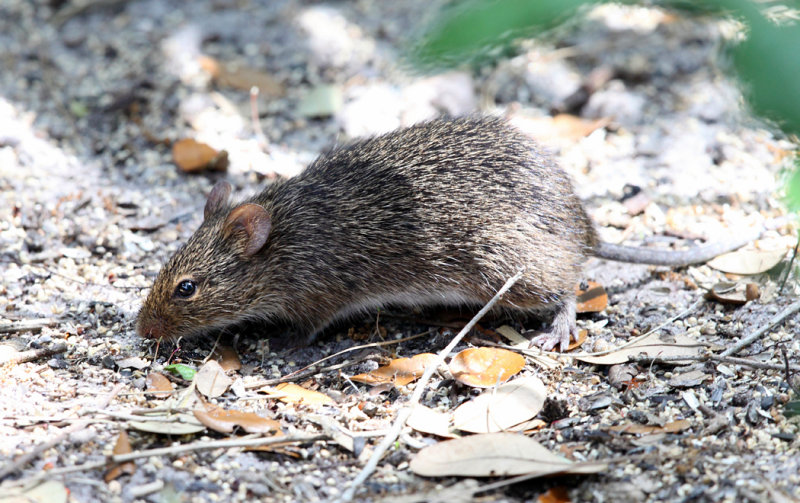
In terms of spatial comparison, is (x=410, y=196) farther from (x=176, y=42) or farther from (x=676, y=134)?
(x=176, y=42)

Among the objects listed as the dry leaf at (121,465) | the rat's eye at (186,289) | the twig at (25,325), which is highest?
the rat's eye at (186,289)

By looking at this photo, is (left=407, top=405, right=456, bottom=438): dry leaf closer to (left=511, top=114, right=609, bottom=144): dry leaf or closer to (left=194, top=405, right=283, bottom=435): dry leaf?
(left=194, top=405, right=283, bottom=435): dry leaf

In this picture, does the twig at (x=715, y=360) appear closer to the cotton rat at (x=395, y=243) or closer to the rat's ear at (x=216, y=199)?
the cotton rat at (x=395, y=243)

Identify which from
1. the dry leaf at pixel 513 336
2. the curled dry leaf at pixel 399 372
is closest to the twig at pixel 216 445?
the curled dry leaf at pixel 399 372

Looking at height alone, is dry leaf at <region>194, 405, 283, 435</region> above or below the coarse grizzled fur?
below

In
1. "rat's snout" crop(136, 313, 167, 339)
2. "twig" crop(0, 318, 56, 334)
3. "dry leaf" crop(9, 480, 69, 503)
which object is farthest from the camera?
"rat's snout" crop(136, 313, 167, 339)

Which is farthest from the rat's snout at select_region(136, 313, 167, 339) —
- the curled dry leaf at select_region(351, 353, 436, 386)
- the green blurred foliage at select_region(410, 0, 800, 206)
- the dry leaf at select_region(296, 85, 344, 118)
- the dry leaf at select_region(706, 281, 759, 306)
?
the green blurred foliage at select_region(410, 0, 800, 206)

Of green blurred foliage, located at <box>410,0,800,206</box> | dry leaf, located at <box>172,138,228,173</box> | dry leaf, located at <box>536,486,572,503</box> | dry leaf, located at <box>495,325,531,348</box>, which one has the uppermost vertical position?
green blurred foliage, located at <box>410,0,800,206</box>
